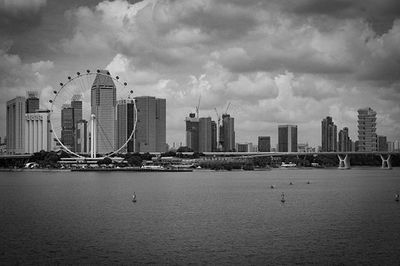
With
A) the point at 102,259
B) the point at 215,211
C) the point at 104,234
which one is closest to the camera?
the point at 102,259

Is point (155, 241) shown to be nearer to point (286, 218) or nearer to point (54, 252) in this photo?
point (54, 252)

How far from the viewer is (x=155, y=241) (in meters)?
45.2

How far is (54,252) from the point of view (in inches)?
1604

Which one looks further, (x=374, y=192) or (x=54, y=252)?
(x=374, y=192)

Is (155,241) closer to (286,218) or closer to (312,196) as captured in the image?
(286,218)

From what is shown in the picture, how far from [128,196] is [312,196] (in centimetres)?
2500

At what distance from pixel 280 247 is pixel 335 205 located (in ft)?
100

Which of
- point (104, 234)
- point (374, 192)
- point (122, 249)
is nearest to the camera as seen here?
point (122, 249)

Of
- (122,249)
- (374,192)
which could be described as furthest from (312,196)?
(122,249)

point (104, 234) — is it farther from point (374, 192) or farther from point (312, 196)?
point (374, 192)

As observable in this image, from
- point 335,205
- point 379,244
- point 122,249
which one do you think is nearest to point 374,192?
Result: point 335,205

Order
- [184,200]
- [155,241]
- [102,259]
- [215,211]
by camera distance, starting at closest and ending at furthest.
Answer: [102,259] < [155,241] < [215,211] < [184,200]

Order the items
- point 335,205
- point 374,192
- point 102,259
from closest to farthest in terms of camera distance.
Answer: point 102,259
point 335,205
point 374,192

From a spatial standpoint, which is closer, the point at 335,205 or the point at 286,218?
the point at 286,218
